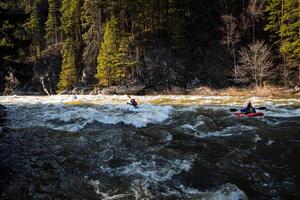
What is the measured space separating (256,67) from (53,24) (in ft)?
128

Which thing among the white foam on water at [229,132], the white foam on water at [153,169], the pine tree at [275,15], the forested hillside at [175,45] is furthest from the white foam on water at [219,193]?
the pine tree at [275,15]

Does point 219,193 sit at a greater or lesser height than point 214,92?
lesser

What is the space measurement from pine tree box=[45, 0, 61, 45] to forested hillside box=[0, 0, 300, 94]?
493 centimetres

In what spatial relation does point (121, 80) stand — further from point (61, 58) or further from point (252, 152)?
point (252, 152)

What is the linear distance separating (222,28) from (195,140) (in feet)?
102

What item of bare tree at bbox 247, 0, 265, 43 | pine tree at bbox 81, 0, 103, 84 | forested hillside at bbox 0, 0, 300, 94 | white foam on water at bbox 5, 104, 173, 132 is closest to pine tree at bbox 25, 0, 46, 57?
forested hillside at bbox 0, 0, 300, 94

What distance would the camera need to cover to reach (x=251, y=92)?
32.5 metres

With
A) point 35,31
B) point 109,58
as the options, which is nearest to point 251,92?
point 109,58

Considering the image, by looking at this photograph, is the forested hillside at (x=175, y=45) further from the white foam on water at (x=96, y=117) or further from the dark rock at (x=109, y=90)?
the white foam on water at (x=96, y=117)

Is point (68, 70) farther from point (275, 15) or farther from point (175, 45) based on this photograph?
point (275, 15)

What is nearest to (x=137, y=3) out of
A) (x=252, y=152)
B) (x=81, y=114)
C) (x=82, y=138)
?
(x=81, y=114)

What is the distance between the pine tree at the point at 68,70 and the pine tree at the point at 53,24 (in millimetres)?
8822

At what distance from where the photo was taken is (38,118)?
21.8m

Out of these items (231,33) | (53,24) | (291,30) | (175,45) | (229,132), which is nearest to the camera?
(229,132)
